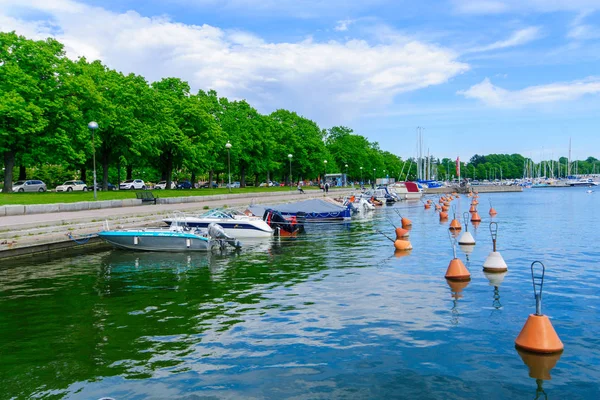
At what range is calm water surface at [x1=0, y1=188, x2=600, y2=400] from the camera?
8695 mm

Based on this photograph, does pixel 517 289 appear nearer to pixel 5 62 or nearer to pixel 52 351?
pixel 52 351

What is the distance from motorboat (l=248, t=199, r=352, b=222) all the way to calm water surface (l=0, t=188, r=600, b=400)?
17.1 meters

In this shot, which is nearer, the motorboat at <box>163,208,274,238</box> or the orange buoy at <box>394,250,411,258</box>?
the orange buoy at <box>394,250,411,258</box>

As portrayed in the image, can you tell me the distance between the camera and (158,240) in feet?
85.0

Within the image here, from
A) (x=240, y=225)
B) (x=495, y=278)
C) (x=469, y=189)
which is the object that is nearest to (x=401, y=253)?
(x=495, y=278)

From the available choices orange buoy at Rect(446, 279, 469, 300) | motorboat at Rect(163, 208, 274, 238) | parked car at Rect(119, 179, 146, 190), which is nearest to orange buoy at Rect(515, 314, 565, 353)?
orange buoy at Rect(446, 279, 469, 300)

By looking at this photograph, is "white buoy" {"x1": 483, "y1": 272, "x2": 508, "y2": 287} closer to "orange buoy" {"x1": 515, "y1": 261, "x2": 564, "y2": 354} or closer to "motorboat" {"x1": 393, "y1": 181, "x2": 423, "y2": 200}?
"orange buoy" {"x1": 515, "y1": 261, "x2": 564, "y2": 354}

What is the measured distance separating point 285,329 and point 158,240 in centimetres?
1556

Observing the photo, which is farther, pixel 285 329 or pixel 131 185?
pixel 131 185

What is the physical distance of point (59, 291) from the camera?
54.7 feet

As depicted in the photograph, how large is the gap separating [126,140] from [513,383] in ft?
175

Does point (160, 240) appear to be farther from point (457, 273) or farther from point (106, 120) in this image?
point (106, 120)

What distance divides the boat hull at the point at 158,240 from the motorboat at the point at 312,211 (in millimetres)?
12230

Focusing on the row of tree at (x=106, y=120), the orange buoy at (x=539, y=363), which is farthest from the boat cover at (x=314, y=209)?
the orange buoy at (x=539, y=363)
